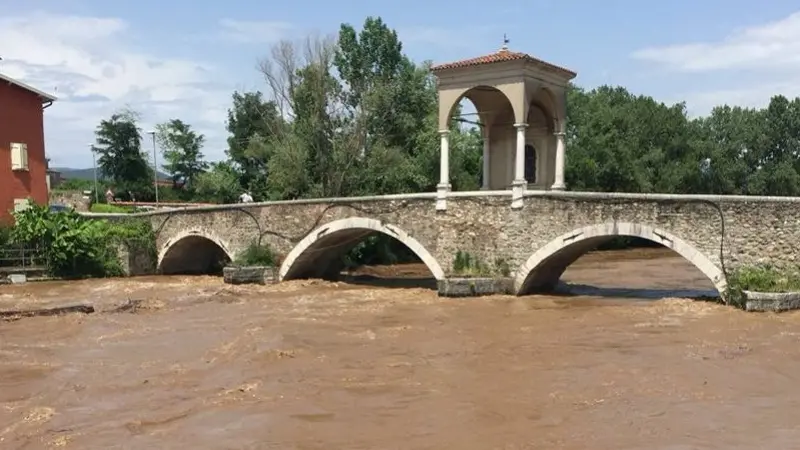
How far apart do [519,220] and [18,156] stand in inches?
789

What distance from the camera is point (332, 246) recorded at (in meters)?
25.4

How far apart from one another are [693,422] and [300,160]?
86.8 ft

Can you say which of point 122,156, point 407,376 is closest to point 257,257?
point 407,376

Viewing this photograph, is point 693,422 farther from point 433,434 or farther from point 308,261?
point 308,261

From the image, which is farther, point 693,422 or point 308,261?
point 308,261

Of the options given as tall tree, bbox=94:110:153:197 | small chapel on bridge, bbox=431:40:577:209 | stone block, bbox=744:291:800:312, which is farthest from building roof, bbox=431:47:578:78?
tall tree, bbox=94:110:153:197

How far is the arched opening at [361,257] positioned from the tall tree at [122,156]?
88.8 feet

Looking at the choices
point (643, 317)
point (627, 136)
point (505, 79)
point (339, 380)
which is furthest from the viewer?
point (627, 136)

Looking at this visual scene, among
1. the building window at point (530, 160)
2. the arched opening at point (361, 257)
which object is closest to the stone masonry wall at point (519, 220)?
the arched opening at point (361, 257)

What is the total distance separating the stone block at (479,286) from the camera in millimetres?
19031

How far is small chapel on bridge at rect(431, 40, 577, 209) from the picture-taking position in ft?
64.1

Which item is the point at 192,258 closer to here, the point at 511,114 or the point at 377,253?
the point at 377,253

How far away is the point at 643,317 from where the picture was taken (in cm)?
1614

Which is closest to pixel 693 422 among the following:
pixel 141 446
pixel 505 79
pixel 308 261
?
pixel 141 446
